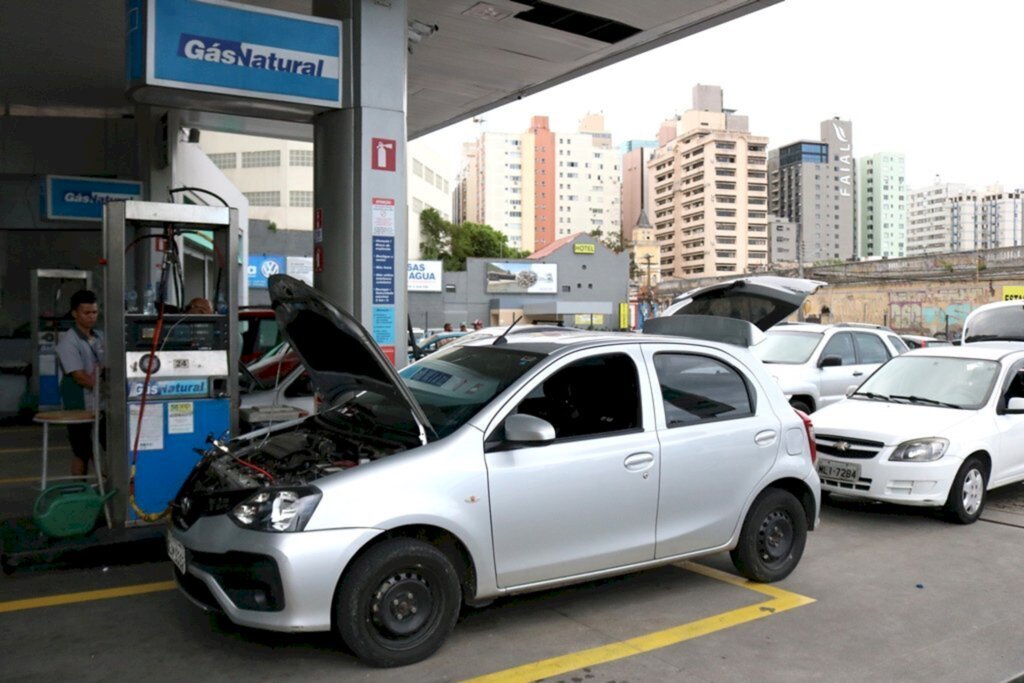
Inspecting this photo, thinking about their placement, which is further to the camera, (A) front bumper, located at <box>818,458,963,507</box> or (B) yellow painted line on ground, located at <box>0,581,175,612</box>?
(A) front bumper, located at <box>818,458,963,507</box>

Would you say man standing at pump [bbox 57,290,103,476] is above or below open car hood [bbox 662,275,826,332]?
below

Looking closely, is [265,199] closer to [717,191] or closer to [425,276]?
[425,276]

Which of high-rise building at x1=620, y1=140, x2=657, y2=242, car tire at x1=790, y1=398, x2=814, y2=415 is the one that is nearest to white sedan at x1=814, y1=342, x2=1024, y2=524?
car tire at x1=790, y1=398, x2=814, y2=415

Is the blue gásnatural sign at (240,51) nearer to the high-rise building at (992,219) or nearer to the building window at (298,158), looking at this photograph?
the building window at (298,158)

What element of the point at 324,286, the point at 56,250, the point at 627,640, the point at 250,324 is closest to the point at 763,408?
the point at 627,640

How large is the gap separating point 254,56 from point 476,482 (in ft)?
13.7

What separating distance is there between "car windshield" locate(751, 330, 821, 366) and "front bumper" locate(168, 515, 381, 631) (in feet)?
30.0

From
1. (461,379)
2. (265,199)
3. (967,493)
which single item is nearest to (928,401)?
(967,493)

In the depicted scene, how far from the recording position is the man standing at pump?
698 cm

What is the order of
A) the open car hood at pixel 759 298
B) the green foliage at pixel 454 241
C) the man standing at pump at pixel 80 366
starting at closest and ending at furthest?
the open car hood at pixel 759 298
the man standing at pump at pixel 80 366
the green foliage at pixel 454 241

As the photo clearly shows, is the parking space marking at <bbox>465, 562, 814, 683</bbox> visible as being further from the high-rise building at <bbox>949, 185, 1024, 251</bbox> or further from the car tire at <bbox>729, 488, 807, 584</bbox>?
the high-rise building at <bbox>949, 185, 1024, 251</bbox>

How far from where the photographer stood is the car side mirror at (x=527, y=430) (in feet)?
13.9

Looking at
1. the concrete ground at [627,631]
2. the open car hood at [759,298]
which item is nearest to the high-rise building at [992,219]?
the open car hood at [759,298]

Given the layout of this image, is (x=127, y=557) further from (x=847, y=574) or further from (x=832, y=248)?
(x=832, y=248)
